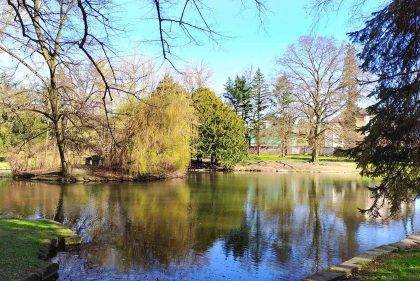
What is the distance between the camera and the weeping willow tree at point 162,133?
103 ft

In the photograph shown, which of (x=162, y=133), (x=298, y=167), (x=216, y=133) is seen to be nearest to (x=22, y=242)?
(x=162, y=133)

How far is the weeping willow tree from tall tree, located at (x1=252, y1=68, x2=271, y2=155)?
25.1m

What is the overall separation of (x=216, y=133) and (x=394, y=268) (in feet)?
114

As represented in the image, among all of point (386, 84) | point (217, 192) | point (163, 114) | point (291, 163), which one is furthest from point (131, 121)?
point (386, 84)

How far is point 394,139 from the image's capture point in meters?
9.78

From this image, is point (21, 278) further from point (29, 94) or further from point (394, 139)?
point (394, 139)

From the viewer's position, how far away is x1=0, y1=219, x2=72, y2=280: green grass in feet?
27.8

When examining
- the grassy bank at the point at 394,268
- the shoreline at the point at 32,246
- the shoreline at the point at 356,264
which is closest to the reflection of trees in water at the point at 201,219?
the shoreline at the point at 32,246

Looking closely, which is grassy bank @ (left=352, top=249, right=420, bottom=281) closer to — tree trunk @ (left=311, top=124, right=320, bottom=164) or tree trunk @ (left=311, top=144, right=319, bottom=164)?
tree trunk @ (left=311, top=124, right=320, bottom=164)

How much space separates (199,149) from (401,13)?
118 ft

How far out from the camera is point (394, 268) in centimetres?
827

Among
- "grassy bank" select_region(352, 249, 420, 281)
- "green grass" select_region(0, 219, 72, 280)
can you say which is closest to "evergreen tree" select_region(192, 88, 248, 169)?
"green grass" select_region(0, 219, 72, 280)

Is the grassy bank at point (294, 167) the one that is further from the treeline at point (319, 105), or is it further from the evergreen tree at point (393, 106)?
the evergreen tree at point (393, 106)

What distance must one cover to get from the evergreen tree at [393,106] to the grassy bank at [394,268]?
1546mm
